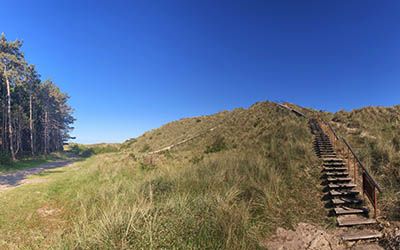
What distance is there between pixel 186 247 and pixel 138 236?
88 cm

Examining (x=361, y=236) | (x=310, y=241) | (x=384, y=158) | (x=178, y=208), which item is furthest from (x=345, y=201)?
(x=178, y=208)

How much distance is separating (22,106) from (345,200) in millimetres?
43342

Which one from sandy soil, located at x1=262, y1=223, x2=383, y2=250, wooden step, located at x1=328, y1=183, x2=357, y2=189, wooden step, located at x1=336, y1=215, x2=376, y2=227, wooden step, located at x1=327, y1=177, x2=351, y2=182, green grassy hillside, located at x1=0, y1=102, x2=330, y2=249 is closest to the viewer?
green grassy hillside, located at x1=0, y1=102, x2=330, y2=249

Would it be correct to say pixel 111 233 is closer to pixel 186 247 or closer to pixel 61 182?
pixel 186 247

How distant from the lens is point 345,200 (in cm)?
770

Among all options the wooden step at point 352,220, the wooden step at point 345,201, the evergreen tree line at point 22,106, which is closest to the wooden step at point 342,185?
the wooden step at point 345,201

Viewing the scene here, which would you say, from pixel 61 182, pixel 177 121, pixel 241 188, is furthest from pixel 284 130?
pixel 177 121

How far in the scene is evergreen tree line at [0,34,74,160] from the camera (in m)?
27.2

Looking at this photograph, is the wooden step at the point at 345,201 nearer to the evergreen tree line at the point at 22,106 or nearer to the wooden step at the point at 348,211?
the wooden step at the point at 348,211

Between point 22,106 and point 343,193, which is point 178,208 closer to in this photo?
point 343,193

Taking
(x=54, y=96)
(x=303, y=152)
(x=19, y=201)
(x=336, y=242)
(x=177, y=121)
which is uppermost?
(x=54, y=96)

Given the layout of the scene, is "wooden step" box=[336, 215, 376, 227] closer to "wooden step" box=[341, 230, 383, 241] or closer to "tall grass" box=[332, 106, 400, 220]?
"wooden step" box=[341, 230, 383, 241]

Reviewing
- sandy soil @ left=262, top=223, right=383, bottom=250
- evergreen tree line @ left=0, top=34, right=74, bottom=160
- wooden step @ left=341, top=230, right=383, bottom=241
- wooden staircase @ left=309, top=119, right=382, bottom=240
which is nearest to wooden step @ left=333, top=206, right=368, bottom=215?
wooden staircase @ left=309, top=119, right=382, bottom=240

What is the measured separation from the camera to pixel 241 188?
752 centimetres
